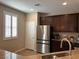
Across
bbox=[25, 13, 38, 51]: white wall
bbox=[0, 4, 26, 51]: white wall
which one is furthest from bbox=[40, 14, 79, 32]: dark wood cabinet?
bbox=[0, 4, 26, 51]: white wall

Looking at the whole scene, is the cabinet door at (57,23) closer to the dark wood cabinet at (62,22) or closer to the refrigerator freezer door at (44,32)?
the dark wood cabinet at (62,22)

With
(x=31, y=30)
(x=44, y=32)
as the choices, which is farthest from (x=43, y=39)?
(x=31, y=30)

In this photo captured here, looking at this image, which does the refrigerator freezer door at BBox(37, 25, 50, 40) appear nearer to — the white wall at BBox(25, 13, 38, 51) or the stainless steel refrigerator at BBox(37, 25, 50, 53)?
the stainless steel refrigerator at BBox(37, 25, 50, 53)

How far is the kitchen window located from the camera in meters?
6.50

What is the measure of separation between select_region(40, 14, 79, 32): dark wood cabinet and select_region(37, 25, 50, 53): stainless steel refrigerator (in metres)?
0.54

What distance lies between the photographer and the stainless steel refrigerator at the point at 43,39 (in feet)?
23.5

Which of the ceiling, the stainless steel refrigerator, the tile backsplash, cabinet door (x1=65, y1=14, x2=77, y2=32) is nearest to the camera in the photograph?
the ceiling

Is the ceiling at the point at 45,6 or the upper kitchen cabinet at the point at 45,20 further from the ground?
the ceiling at the point at 45,6

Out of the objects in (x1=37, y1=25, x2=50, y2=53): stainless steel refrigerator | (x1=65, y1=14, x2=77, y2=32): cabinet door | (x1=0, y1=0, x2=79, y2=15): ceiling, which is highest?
(x1=0, y1=0, x2=79, y2=15): ceiling

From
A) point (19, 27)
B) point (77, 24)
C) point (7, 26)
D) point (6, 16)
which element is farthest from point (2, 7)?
point (77, 24)

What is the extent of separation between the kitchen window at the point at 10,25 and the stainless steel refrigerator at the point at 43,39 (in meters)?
1.43

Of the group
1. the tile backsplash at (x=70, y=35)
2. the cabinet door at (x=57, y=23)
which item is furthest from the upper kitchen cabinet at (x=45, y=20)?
the tile backsplash at (x=70, y=35)

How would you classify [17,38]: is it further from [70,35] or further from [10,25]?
[70,35]

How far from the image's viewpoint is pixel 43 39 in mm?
7234
